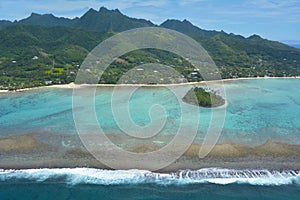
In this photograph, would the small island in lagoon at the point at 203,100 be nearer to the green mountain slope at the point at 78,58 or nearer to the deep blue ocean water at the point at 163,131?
the deep blue ocean water at the point at 163,131

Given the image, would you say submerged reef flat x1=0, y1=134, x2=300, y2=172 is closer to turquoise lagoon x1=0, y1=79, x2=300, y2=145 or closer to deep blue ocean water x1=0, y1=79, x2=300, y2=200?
deep blue ocean water x1=0, y1=79, x2=300, y2=200

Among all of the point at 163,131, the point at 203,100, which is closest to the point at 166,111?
the point at 203,100

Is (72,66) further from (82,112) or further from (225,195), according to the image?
(225,195)

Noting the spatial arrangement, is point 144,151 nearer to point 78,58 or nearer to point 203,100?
point 203,100

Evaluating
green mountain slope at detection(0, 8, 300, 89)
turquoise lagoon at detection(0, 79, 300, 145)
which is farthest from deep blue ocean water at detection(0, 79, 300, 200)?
green mountain slope at detection(0, 8, 300, 89)

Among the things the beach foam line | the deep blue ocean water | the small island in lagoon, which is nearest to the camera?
the deep blue ocean water

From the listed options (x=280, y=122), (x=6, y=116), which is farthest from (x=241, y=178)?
(x=6, y=116)

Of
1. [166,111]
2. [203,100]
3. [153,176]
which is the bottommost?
[153,176]
